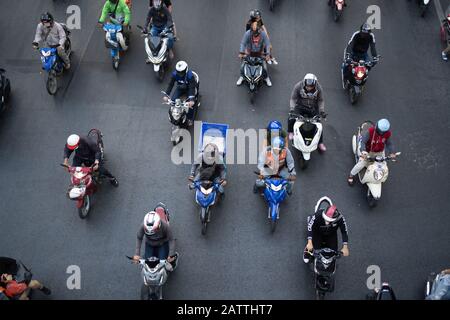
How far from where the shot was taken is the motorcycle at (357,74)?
36.0 feet

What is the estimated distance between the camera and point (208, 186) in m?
9.05

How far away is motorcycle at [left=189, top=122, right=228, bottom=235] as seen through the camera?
29.8ft

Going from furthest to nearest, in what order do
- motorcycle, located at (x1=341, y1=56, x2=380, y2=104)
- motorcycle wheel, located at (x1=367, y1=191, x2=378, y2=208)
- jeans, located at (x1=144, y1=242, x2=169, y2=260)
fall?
motorcycle, located at (x1=341, y1=56, x2=380, y2=104) → motorcycle wheel, located at (x1=367, y1=191, x2=378, y2=208) → jeans, located at (x1=144, y1=242, x2=169, y2=260)

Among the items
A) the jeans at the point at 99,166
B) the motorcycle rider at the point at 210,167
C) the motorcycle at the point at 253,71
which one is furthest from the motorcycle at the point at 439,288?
the jeans at the point at 99,166

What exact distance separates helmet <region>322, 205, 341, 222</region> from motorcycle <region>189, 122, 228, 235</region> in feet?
6.60

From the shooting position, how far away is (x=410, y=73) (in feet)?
40.0

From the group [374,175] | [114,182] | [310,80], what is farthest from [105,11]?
[374,175]

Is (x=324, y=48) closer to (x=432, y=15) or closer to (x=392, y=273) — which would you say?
(x=432, y=15)

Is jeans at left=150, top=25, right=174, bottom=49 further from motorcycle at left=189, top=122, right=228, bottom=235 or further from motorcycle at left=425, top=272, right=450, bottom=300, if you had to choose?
motorcycle at left=425, top=272, right=450, bottom=300

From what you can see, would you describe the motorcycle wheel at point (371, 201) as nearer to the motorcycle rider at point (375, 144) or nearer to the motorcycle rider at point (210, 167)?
the motorcycle rider at point (375, 144)

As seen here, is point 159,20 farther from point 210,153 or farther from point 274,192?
point 274,192

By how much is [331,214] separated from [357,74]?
13.7ft

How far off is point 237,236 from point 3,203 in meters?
4.58

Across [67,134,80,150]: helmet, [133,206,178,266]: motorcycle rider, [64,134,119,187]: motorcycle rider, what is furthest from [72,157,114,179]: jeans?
[133,206,178,266]: motorcycle rider
